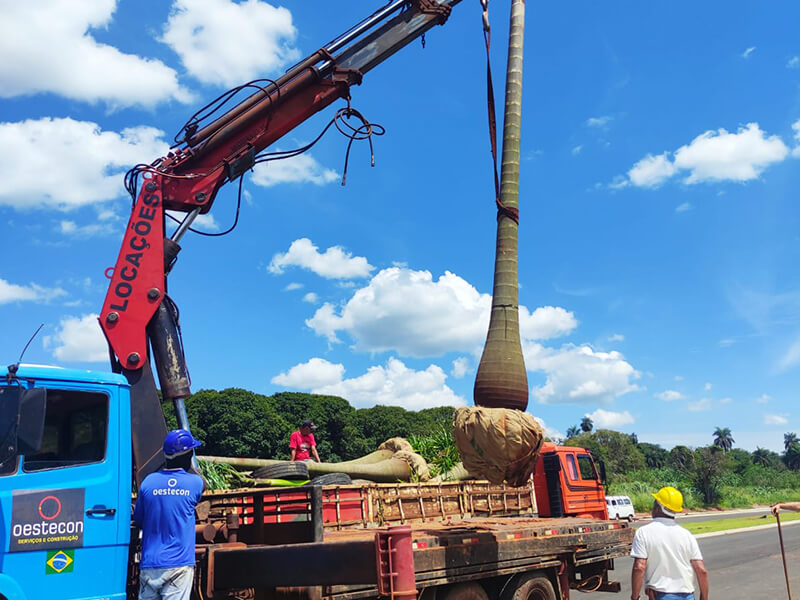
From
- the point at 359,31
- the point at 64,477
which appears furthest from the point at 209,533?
the point at 359,31

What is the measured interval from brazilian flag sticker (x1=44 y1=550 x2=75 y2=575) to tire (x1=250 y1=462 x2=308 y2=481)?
13.4ft

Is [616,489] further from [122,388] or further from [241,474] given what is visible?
[122,388]

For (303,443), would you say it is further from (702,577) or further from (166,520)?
(702,577)

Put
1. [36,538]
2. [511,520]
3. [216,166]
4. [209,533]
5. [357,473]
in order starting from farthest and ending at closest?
1. [357,473]
2. [511,520]
3. [216,166]
4. [209,533]
5. [36,538]

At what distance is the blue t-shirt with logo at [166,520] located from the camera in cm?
502

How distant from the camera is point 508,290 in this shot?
23.3 ft

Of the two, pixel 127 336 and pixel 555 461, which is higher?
pixel 127 336

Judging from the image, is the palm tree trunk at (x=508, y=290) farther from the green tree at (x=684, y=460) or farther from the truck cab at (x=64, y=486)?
the green tree at (x=684, y=460)

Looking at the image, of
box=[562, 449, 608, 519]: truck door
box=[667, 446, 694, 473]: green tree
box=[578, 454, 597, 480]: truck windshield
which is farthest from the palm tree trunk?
box=[667, 446, 694, 473]: green tree

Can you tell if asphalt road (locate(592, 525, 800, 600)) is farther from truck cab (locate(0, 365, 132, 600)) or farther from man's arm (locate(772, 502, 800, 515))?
truck cab (locate(0, 365, 132, 600))

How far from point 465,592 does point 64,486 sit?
13.2 feet

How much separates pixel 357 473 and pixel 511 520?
8.15ft

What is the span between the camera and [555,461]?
516 inches

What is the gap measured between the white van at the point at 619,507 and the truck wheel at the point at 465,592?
31116mm
